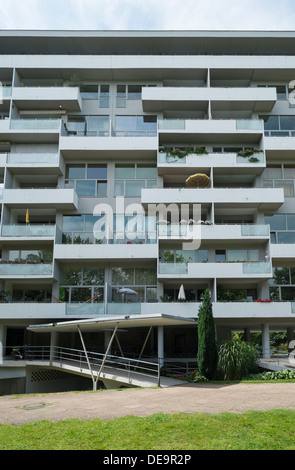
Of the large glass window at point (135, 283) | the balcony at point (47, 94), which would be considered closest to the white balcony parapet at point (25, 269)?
the large glass window at point (135, 283)

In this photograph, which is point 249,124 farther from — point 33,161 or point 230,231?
point 33,161

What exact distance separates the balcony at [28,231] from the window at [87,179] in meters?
3.64

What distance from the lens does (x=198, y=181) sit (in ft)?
92.1

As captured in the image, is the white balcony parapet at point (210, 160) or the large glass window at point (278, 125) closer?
the white balcony parapet at point (210, 160)

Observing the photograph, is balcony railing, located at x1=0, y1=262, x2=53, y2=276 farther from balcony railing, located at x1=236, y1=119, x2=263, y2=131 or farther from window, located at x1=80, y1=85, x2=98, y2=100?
balcony railing, located at x1=236, y1=119, x2=263, y2=131

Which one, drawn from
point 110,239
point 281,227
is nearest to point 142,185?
point 110,239

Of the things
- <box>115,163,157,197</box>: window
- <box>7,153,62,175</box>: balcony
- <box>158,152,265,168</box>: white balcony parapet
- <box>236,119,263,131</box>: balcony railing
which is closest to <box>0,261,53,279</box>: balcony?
<box>7,153,62,175</box>: balcony

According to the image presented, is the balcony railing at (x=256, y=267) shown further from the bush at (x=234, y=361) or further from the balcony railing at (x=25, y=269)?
the balcony railing at (x=25, y=269)

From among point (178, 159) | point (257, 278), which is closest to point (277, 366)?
point (257, 278)

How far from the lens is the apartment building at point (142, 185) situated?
26484 mm
